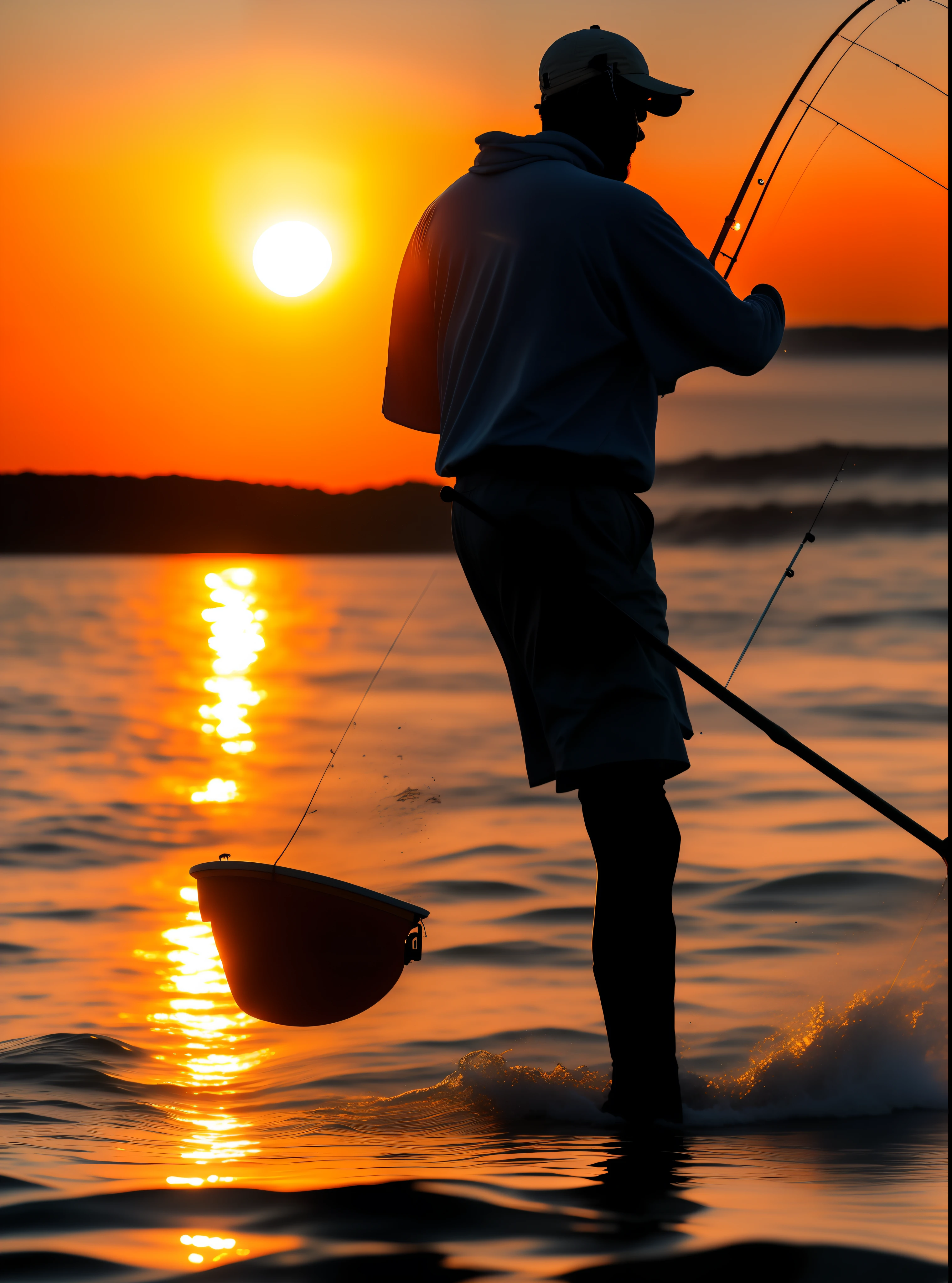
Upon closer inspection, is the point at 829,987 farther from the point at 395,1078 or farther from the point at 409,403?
the point at 409,403

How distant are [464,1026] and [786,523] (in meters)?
23.8

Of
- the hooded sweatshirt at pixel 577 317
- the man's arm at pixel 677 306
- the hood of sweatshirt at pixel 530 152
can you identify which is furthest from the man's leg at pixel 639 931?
the hood of sweatshirt at pixel 530 152

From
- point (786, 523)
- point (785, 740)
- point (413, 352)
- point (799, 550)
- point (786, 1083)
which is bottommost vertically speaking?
point (786, 1083)

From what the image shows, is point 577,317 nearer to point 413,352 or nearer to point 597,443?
point 597,443

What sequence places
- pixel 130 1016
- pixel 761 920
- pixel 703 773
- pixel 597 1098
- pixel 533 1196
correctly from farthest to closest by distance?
1. pixel 703 773
2. pixel 761 920
3. pixel 130 1016
4. pixel 597 1098
5. pixel 533 1196

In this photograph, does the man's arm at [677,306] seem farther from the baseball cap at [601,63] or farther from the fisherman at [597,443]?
the baseball cap at [601,63]

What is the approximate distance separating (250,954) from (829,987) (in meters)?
1.25

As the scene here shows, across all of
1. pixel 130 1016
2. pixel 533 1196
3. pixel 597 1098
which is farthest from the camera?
pixel 130 1016

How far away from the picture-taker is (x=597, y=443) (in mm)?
2035

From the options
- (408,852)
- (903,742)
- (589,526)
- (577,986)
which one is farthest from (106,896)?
(903,742)

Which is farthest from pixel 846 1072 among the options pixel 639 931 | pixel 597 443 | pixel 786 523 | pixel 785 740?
pixel 786 523

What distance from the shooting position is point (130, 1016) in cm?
283

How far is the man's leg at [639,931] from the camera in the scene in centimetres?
207

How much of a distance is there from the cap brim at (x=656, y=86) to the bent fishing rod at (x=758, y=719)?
637 millimetres
